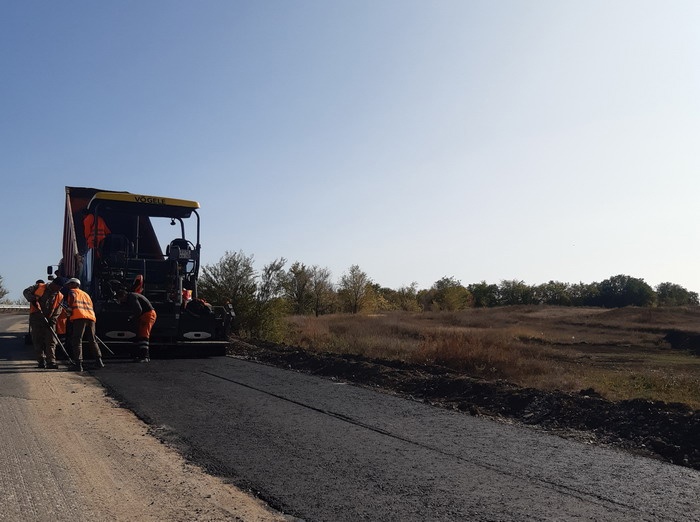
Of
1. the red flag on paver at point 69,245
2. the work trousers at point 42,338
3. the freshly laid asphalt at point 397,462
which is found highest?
the red flag on paver at point 69,245

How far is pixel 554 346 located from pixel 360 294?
3454 cm

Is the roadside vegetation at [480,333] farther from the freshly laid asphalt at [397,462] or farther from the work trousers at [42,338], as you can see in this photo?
the work trousers at [42,338]

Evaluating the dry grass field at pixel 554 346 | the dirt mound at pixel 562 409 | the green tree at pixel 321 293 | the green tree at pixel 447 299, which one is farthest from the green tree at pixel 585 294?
the dirt mound at pixel 562 409

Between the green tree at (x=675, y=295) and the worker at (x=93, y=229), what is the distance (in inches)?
3631

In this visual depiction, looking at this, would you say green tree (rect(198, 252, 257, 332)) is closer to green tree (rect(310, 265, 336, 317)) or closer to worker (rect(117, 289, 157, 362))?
worker (rect(117, 289, 157, 362))

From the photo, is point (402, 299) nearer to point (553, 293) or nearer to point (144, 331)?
point (553, 293)

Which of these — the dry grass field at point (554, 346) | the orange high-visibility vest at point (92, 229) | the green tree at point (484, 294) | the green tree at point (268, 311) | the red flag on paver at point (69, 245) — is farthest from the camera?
the green tree at point (484, 294)

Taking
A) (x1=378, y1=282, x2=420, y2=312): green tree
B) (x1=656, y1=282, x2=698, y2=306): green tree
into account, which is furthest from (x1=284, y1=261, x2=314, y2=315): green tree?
(x1=656, y1=282, x2=698, y2=306): green tree

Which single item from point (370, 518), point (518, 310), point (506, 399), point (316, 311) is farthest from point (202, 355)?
point (518, 310)

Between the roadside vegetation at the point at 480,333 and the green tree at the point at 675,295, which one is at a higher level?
the green tree at the point at 675,295

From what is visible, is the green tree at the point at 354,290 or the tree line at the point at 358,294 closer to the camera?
the tree line at the point at 358,294

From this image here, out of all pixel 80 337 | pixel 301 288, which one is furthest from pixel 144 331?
pixel 301 288

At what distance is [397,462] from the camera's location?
540cm

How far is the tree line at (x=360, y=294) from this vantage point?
23.4 metres
